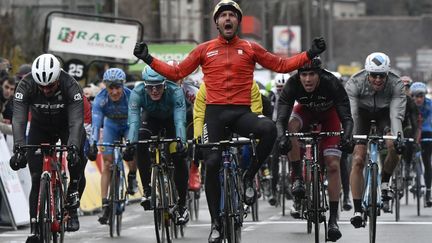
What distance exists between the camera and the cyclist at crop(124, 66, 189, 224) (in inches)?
613

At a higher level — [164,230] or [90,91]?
[90,91]

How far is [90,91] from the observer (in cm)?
2311

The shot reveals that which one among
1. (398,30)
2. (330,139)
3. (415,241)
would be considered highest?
(398,30)

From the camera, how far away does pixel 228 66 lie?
1373cm

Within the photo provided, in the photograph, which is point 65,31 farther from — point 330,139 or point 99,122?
point 330,139

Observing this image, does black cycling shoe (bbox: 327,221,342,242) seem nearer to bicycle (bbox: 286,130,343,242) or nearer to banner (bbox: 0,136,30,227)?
bicycle (bbox: 286,130,343,242)

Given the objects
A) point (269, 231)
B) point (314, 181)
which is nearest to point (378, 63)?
point (314, 181)

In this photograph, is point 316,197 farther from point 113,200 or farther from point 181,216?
point 113,200

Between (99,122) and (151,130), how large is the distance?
6.83 ft

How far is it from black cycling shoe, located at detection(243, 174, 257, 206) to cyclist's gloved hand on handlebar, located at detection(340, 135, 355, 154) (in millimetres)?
1071

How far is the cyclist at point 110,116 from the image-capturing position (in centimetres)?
1798

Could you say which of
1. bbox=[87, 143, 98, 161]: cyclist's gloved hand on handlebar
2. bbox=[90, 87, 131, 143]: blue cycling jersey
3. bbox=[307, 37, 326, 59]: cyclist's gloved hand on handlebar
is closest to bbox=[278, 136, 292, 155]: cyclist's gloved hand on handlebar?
bbox=[307, 37, 326, 59]: cyclist's gloved hand on handlebar

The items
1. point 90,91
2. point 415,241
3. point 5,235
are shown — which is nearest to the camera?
point 415,241

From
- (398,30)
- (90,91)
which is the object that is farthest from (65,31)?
(398,30)
